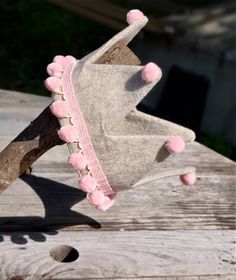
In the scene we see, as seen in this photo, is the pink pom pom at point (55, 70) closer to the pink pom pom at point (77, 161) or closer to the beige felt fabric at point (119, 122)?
the beige felt fabric at point (119, 122)

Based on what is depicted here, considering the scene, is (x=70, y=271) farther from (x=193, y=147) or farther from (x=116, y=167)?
(x=193, y=147)

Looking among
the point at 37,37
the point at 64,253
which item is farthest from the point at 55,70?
the point at 37,37

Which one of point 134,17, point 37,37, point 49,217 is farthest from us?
point 37,37

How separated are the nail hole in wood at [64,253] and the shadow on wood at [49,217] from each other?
0.04 meters

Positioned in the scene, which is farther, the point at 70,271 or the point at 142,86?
the point at 70,271

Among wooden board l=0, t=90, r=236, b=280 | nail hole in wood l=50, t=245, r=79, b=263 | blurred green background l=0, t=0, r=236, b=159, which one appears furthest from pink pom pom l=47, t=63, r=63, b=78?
blurred green background l=0, t=0, r=236, b=159

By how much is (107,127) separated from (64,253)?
1.00ft

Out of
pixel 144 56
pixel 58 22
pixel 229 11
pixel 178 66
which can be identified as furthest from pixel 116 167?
pixel 58 22

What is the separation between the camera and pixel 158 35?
385 cm

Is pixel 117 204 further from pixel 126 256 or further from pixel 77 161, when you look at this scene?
pixel 77 161

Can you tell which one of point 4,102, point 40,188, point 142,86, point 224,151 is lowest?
point 40,188

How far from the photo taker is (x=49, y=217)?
52.7 inches

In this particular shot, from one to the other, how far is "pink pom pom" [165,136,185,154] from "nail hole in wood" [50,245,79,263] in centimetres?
31

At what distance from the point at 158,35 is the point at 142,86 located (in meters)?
2.90
